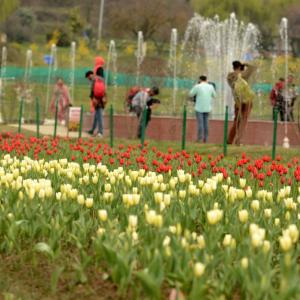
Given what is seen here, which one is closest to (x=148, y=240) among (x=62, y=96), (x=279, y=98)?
(x=279, y=98)

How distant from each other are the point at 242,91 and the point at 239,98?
19cm

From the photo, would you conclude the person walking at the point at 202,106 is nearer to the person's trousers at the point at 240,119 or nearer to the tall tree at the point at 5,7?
the person's trousers at the point at 240,119

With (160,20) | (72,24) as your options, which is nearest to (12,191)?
(160,20)

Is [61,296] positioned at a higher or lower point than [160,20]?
lower

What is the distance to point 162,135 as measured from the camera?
952 inches

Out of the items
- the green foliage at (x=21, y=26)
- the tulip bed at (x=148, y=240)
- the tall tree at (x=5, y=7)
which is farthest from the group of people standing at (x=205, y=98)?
the green foliage at (x=21, y=26)

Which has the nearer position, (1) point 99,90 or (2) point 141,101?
(1) point 99,90

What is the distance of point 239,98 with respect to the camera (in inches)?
750

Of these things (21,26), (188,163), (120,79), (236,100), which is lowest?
(188,163)

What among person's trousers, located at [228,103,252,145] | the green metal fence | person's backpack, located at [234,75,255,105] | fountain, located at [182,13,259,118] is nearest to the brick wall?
person's trousers, located at [228,103,252,145]

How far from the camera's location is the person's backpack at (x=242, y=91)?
18.8 metres

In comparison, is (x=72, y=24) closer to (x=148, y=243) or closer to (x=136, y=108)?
(x=136, y=108)

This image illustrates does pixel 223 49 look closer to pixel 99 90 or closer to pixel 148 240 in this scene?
pixel 99 90

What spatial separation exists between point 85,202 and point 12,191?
584mm
